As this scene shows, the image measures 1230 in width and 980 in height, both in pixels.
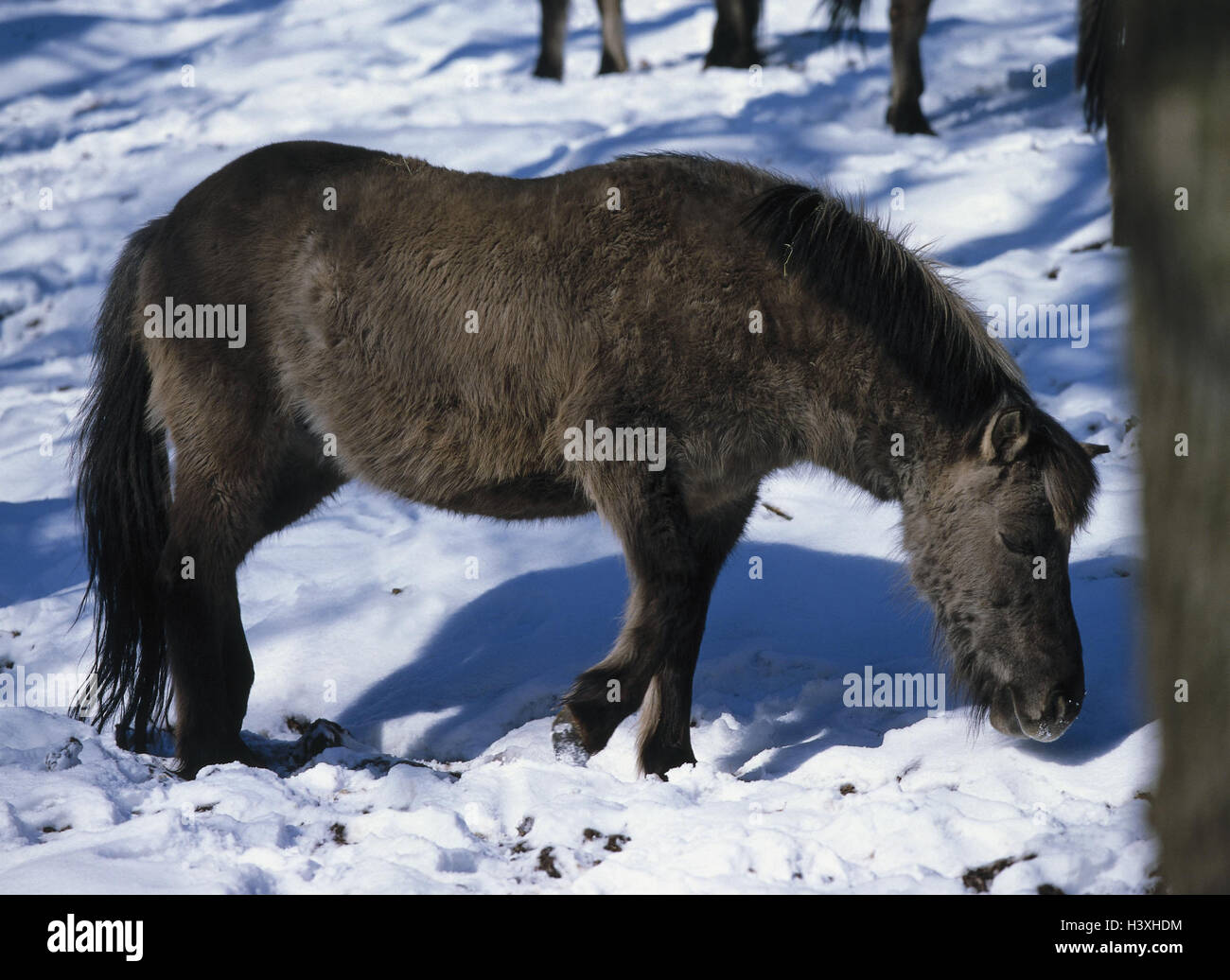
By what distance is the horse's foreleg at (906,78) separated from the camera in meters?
10.7

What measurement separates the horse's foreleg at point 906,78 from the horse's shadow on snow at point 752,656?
6207mm

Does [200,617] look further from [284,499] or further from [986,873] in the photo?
[986,873]

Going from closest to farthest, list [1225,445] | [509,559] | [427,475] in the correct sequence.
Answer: [1225,445]
[427,475]
[509,559]

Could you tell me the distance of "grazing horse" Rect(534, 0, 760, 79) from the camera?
1231 cm

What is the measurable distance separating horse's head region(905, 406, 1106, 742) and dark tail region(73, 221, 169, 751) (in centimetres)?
303

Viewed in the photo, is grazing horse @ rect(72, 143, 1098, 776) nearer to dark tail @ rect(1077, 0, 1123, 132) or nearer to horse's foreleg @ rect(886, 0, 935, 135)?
dark tail @ rect(1077, 0, 1123, 132)

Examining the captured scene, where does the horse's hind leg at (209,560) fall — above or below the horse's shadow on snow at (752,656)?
above

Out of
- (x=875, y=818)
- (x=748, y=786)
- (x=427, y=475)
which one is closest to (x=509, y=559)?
(x=427, y=475)

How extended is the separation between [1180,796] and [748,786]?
2295mm

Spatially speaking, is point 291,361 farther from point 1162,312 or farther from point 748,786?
point 1162,312
